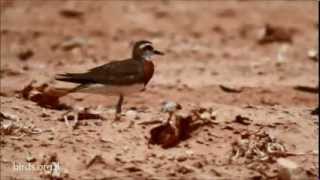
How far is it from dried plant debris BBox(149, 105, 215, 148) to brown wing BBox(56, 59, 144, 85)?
70 cm

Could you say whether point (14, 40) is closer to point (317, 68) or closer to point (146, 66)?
point (317, 68)

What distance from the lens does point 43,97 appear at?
27.0 ft

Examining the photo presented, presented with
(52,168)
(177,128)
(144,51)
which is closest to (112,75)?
(144,51)

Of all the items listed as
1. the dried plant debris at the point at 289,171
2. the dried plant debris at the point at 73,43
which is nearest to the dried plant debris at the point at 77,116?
the dried plant debris at the point at 289,171

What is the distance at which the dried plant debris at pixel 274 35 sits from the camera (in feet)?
43.5

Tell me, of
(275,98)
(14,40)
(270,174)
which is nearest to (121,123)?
(270,174)

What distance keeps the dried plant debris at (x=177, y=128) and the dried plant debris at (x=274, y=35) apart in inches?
229

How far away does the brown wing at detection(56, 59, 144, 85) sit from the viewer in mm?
8000

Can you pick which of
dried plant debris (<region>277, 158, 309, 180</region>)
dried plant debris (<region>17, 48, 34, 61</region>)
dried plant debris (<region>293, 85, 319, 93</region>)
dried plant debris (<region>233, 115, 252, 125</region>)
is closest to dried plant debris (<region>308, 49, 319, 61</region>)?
dried plant debris (<region>293, 85, 319, 93</region>)

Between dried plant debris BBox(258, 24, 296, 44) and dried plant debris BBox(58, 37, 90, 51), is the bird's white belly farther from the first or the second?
dried plant debris BBox(258, 24, 296, 44)

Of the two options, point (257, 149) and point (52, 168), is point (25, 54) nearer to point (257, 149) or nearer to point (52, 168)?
point (52, 168)

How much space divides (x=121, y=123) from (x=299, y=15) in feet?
27.0

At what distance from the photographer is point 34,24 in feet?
45.2

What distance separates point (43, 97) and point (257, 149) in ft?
7.15
